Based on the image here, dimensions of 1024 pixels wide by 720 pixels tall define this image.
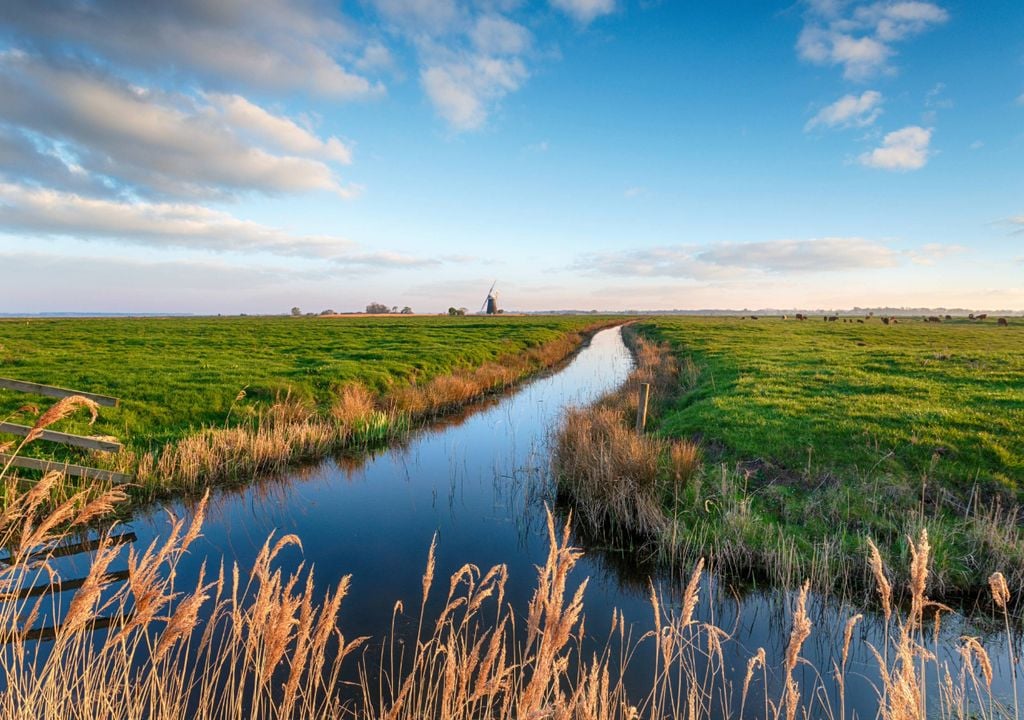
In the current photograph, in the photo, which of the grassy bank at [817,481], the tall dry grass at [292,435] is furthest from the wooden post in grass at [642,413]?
the tall dry grass at [292,435]

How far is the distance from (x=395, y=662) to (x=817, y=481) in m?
9.22

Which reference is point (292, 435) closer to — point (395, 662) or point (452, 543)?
point (452, 543)

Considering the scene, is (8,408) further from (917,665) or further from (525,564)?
(917,665)

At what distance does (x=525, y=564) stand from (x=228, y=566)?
4961 millimetres

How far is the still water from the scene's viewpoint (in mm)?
6824

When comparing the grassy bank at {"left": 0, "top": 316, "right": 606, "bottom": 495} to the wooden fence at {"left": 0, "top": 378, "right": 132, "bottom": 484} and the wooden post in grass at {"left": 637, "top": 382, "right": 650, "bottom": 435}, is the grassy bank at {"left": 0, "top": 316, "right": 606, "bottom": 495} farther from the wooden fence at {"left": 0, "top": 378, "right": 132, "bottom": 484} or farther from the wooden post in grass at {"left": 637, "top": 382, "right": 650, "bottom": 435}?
the wooden post in grass at {"left": 637, "top": 382, "right": 650, "bottom": 435}

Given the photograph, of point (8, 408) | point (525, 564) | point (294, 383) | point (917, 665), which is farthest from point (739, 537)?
point (8, 408)

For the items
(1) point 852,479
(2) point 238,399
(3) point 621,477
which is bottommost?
(1) point 852,479

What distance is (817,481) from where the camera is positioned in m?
10.8

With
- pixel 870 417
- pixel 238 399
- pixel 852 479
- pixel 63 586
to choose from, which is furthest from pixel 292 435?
pixel 870 417

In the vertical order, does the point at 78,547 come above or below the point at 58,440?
below

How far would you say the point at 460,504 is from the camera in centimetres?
1148

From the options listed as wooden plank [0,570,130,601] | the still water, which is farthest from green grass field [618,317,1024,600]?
wooden plank [0,570,130,601]

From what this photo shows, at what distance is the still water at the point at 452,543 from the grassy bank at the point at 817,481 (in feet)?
2.55
